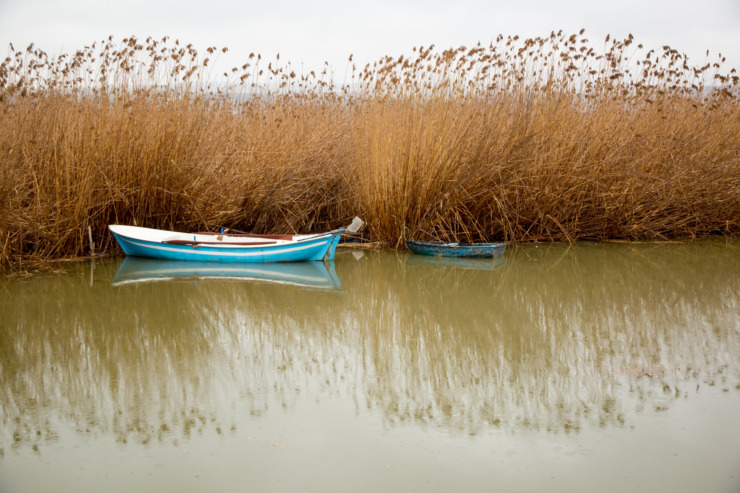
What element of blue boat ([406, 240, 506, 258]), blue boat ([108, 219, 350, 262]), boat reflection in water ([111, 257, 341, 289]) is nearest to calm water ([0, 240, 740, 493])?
boat reflection in water ([111, 257, 341, 289])

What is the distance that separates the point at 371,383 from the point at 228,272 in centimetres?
335

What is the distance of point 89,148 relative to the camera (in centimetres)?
717

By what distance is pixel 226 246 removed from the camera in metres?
7.11

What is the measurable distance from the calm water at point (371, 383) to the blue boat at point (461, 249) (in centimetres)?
85

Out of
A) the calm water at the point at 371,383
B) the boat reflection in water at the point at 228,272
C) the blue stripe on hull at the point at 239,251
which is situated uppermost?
the blue stripe on hull at the point at 239,251

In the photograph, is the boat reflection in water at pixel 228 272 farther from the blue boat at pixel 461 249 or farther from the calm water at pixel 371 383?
the blue boat at pixel 461 249

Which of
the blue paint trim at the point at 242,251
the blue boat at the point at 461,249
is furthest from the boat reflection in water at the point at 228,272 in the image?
the blue boat at the point at 461,249

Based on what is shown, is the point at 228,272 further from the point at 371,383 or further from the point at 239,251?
the point at 371,383

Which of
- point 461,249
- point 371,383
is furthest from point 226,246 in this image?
point 371,383

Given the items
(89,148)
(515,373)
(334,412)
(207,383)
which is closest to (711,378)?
(515,373)

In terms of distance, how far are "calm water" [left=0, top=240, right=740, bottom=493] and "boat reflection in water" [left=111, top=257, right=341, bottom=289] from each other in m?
0.07

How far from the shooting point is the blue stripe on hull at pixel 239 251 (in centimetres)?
711

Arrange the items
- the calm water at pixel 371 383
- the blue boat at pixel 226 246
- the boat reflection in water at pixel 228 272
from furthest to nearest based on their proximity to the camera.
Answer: the blue boat at pixel 226 246, the boat reflection in water at pixel 228 272, the calm water at pixel 371 383

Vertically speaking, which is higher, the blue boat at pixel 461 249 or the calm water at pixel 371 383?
the blue boat at pixel 461 249
